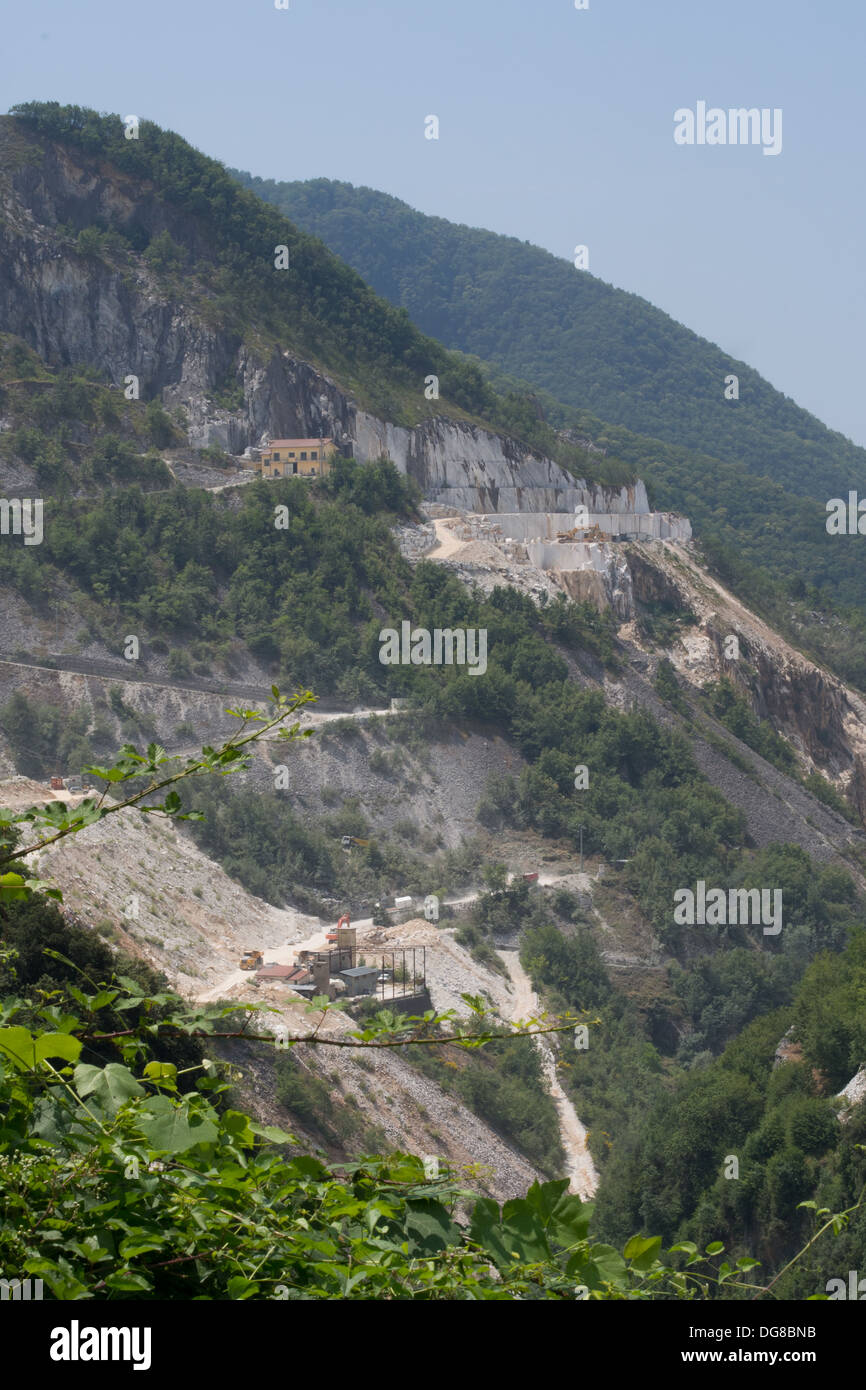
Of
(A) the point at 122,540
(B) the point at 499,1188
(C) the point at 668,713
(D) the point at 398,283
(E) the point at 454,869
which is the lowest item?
(B) the point at 499,1188

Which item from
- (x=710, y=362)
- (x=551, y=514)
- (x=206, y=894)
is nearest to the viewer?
(x=206, y=894)

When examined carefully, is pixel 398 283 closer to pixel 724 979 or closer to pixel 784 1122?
pixel 724 979

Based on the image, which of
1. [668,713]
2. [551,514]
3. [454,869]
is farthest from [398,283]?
[454,869]

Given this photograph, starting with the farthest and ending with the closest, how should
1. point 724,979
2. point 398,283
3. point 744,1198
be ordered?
1. point 398,283
2. point 724,979
3. point 744,1198

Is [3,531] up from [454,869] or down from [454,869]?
up

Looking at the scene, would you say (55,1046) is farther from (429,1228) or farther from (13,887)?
(429,1228)

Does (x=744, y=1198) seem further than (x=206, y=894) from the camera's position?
No

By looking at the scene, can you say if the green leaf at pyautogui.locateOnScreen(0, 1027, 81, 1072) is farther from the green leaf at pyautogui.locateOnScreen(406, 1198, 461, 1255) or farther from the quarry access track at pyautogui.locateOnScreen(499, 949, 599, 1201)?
the quarry access track at pyautogui.locateOnScreen(499, 949, 599, 1201)
